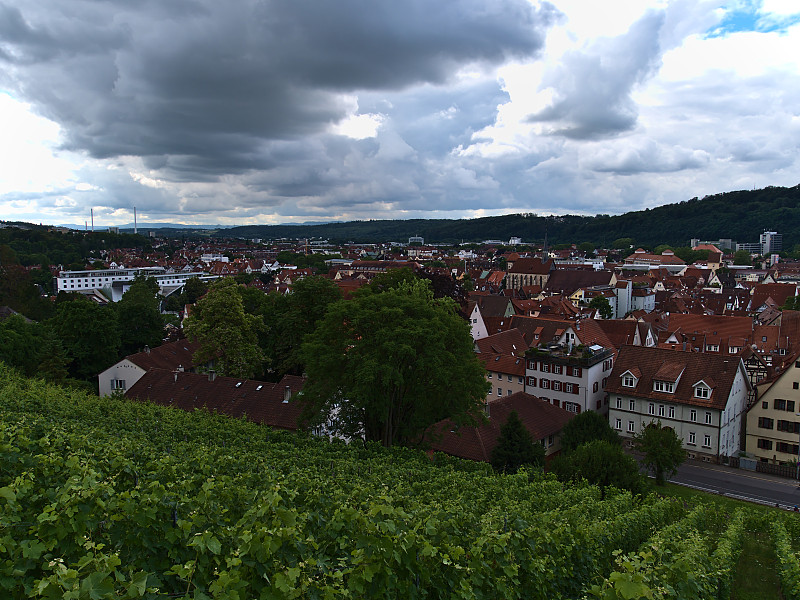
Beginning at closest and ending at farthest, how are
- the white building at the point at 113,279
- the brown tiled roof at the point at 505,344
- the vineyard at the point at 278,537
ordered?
1. the vineyard at the point at 278,537
2. the brown tiled roof at the point at 505,344
3. the white building at the point at 113,279

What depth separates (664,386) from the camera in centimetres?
3891

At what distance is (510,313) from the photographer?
76.4 meters

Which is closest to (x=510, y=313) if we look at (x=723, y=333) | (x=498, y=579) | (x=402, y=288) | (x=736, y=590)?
(x=723, y=333)

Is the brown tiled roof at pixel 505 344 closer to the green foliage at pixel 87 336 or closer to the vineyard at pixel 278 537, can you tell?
the green foliage at pixel 87 336

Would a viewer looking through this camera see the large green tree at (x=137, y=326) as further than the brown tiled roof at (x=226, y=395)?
Yes

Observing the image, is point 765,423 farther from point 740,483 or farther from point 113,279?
point 113,279

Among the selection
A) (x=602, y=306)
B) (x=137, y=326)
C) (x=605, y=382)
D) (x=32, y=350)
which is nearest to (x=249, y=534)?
(x=605, y=382)

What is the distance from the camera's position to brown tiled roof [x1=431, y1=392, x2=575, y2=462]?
3039 cm

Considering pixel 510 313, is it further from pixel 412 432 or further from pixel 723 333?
pixel 412 432

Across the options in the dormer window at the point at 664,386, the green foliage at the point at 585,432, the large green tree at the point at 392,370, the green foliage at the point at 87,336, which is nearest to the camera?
the large green tree at the point at 392,370

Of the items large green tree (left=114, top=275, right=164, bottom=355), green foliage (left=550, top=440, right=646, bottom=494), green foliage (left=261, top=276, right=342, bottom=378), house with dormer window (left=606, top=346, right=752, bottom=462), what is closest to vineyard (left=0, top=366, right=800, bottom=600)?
green foliage (left=550, top=440, right=646, bottom=494)

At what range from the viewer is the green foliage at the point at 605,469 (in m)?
25.5

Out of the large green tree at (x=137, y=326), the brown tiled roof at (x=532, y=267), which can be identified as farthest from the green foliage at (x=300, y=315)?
the brown tiled roof at (x=532, y=267)

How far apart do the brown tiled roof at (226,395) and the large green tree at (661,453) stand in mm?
20497
